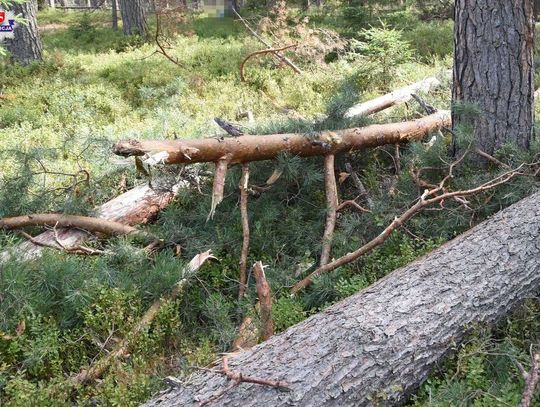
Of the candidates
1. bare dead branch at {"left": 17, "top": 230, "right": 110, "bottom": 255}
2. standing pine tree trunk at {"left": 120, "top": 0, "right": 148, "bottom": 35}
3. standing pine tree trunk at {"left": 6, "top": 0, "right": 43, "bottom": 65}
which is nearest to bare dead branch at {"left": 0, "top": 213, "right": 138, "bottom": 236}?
bare dead branch at {"left": 17, "top": 230, "right": 110, "bottom": 255}

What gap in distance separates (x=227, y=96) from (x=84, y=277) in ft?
19.0

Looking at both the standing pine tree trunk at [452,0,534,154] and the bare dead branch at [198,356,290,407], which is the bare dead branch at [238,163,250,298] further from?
the standing pine tree trunk at [452,0,534,154]

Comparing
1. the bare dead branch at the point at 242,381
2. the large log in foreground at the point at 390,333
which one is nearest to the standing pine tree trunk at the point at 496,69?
the large log in foreground at the point at 390,333

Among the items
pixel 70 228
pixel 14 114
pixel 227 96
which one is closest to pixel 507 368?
pixel 70 228

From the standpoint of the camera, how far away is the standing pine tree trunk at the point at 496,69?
499cm

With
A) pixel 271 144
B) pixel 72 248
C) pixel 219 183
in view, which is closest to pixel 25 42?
pixel 72 248

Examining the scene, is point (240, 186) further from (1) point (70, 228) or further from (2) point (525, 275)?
(2) point (525, 275)

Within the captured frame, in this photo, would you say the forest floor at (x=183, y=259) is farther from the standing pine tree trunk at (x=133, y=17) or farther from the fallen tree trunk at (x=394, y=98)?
the standing pine tree trunk at (x=133, y=17)

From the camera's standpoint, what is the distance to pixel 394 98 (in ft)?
25.8

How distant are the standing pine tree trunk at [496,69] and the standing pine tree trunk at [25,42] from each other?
361 inches

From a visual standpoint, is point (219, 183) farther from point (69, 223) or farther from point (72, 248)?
point (69, 223)

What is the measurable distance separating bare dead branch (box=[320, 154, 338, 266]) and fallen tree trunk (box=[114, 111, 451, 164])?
0.47 feet

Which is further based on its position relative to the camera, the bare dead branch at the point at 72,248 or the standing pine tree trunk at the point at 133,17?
the standing pine tree trunk at the point at 133,17

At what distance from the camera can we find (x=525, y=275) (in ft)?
11.6
